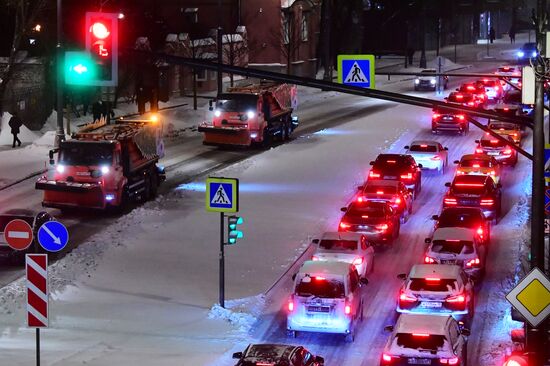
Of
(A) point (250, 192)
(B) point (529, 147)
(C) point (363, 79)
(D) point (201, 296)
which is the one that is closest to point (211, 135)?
(A) point (250, 192)

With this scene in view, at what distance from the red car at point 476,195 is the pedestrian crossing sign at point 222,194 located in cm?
1148

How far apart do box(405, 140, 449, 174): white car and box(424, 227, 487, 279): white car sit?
1367 cm

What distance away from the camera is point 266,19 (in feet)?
257

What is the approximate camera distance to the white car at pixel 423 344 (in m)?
19.1

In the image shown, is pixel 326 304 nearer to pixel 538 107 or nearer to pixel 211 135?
pixel 538 107

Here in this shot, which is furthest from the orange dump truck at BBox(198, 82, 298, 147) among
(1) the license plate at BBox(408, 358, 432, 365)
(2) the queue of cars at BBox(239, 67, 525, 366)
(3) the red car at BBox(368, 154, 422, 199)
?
(1) the license plate at BBox(408, 358, 432, 365)

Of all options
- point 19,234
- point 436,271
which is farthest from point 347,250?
point 19,234

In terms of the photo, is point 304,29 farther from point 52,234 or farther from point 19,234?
point 19,234

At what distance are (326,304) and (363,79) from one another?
4.60 m

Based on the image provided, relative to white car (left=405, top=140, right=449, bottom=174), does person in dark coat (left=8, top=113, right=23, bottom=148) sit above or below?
above

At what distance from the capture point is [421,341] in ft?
63.5

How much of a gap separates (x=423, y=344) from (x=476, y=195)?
15.7 meters

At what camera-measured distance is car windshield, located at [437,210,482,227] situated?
3069cm

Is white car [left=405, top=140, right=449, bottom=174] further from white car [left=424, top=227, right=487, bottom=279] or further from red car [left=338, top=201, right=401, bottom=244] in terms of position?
white car [left=424, top=227, right=487, bottom=279]
